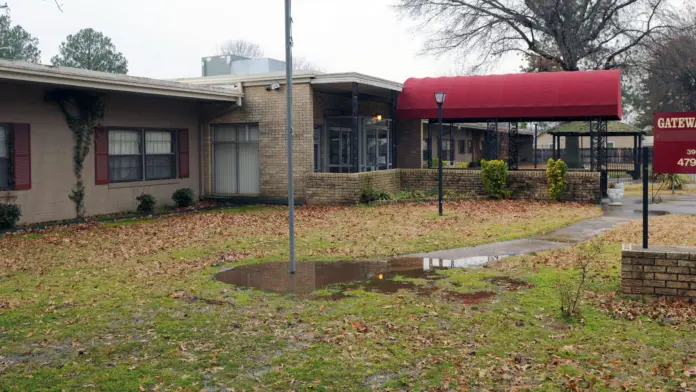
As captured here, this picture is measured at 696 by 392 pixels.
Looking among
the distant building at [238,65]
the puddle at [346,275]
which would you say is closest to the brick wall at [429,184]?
the distant building at [238,65]

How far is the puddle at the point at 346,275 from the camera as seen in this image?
991cm

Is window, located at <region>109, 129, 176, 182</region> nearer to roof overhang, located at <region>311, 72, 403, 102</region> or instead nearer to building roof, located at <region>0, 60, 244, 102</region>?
building roof, located at <region>0, 60, 244, 102</region>

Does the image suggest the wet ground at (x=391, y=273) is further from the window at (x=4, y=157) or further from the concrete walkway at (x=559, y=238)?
the window at (x=4, y=157)

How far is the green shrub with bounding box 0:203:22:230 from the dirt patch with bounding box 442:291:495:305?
39.8 ft

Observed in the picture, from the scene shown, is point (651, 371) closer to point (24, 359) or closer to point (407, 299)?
point (407, 299)

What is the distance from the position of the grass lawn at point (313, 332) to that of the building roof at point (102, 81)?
4.90 m

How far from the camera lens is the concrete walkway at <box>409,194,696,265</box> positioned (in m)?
12.6

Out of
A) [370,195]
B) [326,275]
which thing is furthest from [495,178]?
[326,275]

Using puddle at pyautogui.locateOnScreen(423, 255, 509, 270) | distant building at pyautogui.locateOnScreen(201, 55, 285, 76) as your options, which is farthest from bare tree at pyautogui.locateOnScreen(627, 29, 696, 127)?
puddle at pyautogui.locateOnScreen(423, 255, 509, 270)

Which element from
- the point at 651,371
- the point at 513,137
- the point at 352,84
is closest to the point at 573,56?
the point at 513,137

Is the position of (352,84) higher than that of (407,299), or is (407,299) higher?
(352,84)

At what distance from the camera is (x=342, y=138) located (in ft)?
89.7

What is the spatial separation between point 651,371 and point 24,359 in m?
5.96

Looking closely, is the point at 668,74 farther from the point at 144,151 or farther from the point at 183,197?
the point at 144,151
